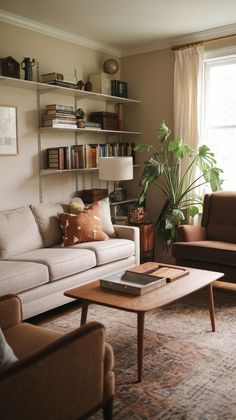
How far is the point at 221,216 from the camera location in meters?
4.47

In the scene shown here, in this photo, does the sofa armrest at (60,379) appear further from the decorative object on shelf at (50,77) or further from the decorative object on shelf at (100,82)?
the decorative object on shelf at (100,82)

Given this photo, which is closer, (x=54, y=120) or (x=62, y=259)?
(x=62, y=259)

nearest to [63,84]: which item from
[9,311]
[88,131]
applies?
[88,131]

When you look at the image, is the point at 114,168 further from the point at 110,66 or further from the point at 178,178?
the point at 110,66

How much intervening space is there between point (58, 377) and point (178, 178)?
359 centimetres

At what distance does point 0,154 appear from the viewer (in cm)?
405

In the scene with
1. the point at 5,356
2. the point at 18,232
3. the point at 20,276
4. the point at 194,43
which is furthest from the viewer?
the point at 194,43

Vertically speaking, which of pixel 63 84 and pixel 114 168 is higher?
pixel 63 84

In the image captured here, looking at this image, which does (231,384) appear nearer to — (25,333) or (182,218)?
(25,333)

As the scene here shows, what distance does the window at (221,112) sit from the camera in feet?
15.6

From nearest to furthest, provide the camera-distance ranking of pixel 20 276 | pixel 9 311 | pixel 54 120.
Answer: pixel 9 311, pixel 20 276, pixel 54 120

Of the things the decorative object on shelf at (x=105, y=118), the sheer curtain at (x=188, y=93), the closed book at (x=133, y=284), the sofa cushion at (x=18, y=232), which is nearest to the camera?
the closed book at (x=133, y=284)

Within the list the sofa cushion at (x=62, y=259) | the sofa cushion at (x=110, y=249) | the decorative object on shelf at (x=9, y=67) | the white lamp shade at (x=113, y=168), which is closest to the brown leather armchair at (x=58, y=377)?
the sofa cushion at (x=62, y=259)

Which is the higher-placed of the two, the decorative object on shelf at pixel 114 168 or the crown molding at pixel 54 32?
the crown molding at pixel 54 32
